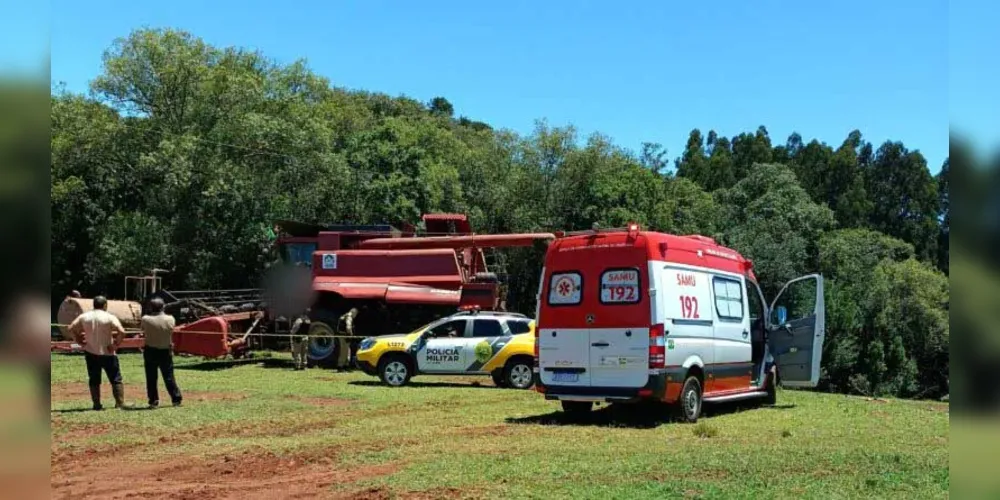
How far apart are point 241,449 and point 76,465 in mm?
1758

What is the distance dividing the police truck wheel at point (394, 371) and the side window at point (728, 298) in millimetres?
7526

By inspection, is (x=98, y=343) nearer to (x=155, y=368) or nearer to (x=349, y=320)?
(x=155, y=368)

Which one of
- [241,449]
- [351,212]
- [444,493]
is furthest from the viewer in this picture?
[351,212]

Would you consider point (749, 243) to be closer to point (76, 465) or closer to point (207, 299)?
point (207, 299)

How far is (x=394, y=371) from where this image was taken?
17.8 meters

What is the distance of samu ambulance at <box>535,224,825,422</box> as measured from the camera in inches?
449

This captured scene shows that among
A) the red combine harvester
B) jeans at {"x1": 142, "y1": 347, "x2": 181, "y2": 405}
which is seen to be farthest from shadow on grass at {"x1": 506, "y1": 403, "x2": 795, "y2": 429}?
the red combine harvester

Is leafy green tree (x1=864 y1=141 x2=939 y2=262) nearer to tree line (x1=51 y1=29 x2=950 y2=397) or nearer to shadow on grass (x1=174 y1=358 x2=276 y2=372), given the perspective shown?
tree line (x1=51 y1=29 x2=950 y2=397)

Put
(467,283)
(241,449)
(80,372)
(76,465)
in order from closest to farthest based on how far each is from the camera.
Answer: (76,465)
(241,449)
(80,372)
(467,283)

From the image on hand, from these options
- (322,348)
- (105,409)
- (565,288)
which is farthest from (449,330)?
(105,409)

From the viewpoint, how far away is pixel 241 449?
9.65 meters

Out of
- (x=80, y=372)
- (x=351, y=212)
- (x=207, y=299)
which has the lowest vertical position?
(x=80, y=372)

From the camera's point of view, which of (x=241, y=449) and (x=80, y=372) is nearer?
(x=241, y=449)
